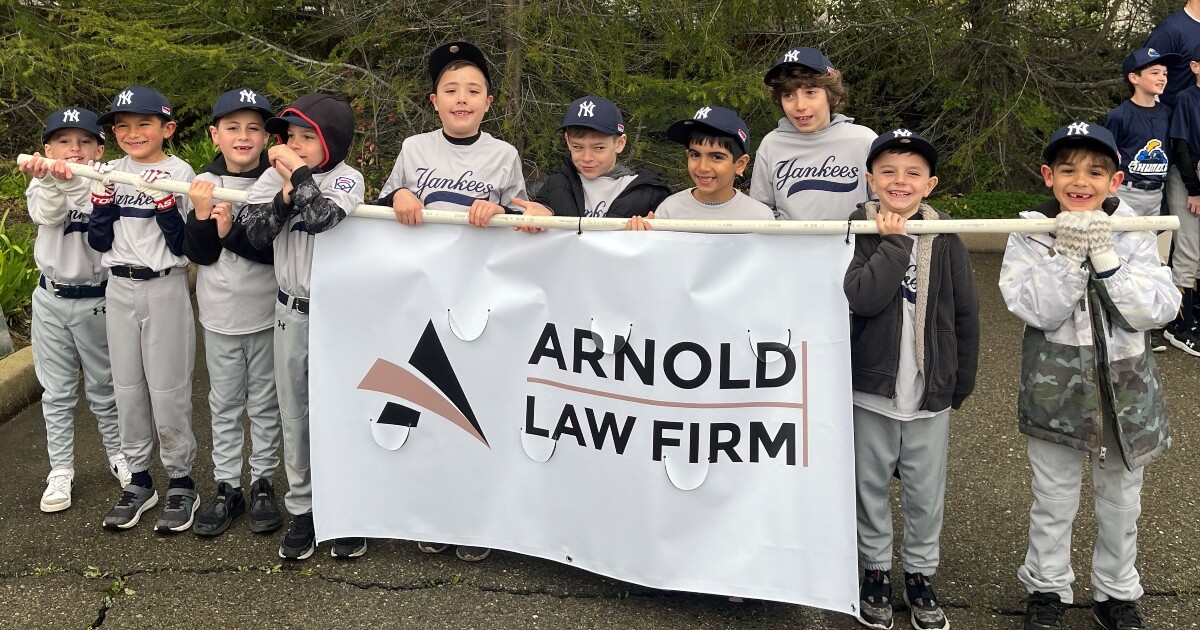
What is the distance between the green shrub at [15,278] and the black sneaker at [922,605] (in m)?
5.49

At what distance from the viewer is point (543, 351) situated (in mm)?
3350

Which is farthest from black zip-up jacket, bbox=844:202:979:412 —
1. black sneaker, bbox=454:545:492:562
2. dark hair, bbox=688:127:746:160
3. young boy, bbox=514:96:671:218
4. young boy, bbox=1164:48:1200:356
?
young boy, bbox=1164:48:1200:356

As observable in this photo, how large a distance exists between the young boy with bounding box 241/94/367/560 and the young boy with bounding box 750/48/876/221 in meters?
1.64

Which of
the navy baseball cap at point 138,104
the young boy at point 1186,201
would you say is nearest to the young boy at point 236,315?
the navy baseball cap at point 138,104

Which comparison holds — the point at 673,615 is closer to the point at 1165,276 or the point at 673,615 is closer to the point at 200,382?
the point at 1165,276

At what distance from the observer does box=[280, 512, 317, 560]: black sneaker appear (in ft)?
12.2

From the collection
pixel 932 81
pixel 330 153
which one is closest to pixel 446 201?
A: pixel 330 153

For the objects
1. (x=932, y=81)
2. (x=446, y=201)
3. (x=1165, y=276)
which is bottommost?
(x=1165, y=276)

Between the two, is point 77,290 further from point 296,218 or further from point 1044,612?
point 1044,612

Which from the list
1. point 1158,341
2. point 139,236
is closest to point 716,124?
point 139,236

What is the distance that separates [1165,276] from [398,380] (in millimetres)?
2506

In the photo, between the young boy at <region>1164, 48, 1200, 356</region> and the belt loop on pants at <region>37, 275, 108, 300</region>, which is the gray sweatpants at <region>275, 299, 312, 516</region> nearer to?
the belt loop on pants at <region>37, 275, 108, 300</region>

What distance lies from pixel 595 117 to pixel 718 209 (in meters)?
0.61

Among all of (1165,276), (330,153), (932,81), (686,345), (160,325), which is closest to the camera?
(1165,276)
